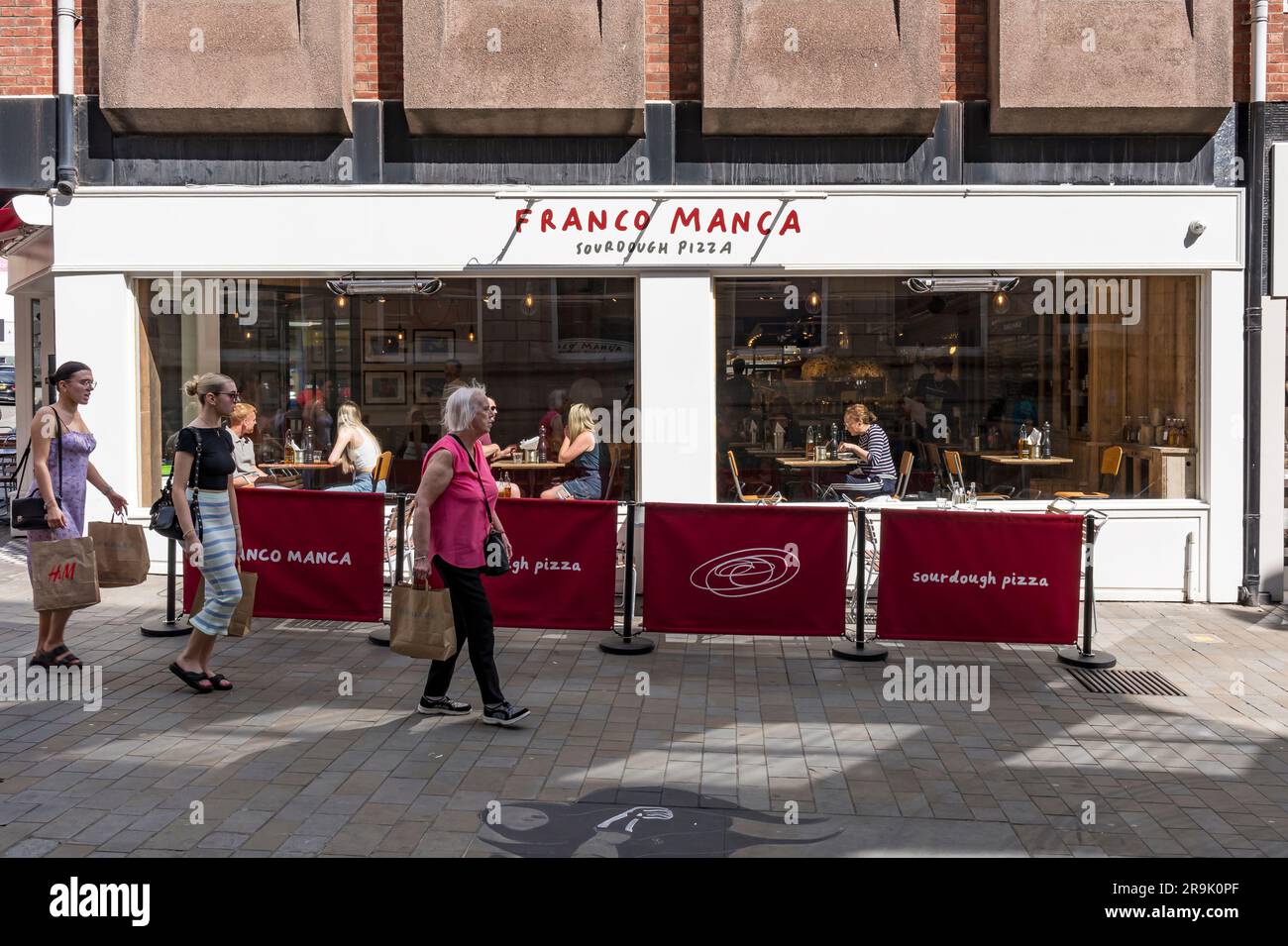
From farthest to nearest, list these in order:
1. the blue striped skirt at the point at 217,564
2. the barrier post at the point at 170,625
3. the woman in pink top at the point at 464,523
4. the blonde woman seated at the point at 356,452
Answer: the blonde woman seated at the point at 356,452 < the barrier post at the point at 170,625 < the blue striped skirt at the point at 217,564 < the woman in pink top at the point at 464,523

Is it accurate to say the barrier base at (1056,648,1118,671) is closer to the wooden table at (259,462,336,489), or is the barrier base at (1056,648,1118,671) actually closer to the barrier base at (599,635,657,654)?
the barrier base at (599,635,657,654)

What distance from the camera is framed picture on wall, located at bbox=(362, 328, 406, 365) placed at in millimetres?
11703

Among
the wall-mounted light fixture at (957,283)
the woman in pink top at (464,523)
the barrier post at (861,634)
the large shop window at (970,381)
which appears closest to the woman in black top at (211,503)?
the woman in pink top at (464,523)

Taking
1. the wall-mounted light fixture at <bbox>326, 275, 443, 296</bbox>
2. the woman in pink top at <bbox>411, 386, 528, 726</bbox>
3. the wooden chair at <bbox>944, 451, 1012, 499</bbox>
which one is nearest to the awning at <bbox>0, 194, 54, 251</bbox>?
the wall-mounted light fixture at <bbox>326, 275, 443, 296</bbox>

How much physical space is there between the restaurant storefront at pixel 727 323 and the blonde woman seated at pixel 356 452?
0.78ft

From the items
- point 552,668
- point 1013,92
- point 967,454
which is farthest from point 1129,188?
point 552,668

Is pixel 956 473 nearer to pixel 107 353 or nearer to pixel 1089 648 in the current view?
pixel 1089 648

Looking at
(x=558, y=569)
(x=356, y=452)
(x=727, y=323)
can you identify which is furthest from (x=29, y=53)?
(x=558, y=569)

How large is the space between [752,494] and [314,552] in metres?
4.43

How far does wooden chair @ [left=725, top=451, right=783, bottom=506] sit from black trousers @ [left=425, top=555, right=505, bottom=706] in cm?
494

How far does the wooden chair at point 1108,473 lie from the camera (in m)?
11.2

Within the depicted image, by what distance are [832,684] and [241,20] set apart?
8.00 m

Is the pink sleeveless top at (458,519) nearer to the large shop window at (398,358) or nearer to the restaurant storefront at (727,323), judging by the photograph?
the restaurant storefront at (727,323)

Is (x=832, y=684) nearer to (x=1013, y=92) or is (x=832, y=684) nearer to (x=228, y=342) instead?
(x=1013, y=92)
